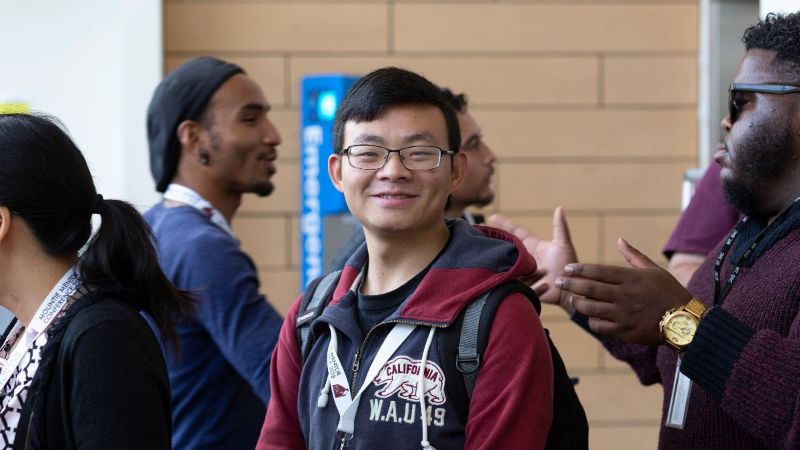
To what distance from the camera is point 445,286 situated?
2.28 metres

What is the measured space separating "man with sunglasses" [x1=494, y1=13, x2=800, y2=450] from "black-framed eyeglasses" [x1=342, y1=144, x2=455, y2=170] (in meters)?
0.35

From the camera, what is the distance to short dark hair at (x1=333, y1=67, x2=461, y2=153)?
7.91 feet

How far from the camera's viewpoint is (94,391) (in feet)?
6.68

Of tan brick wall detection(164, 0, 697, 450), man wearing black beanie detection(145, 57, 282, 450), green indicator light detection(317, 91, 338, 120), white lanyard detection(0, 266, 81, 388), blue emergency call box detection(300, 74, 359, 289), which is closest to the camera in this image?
white lanyard detection(0, 266, 81, 388)

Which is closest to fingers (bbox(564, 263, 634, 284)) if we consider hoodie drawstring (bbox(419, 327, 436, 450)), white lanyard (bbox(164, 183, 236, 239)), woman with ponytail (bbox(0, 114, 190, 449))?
hoodie drawstring (bbox(419, 327, 436, 450))

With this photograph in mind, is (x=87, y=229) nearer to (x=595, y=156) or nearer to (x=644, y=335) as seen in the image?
(x=644, y=335)

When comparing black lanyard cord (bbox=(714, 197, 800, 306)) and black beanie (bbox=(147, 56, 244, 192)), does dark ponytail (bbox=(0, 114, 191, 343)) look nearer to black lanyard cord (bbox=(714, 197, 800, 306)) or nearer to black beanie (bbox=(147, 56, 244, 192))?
black lanyard cord (bbox=(714, 197, 800, 306))

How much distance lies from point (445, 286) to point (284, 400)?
1.45 ft

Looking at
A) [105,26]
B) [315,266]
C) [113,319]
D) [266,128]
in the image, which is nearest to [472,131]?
[266,128]

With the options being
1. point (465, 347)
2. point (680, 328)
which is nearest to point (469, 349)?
point (465, 347)

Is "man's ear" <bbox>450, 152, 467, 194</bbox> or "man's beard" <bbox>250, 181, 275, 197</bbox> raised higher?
"man's ear" <bbox>450, 152, 467, 194</bbox>

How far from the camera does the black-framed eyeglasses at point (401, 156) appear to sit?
7.79 ft

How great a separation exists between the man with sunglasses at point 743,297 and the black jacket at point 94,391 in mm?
792

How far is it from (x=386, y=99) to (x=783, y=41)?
0.82 meters
